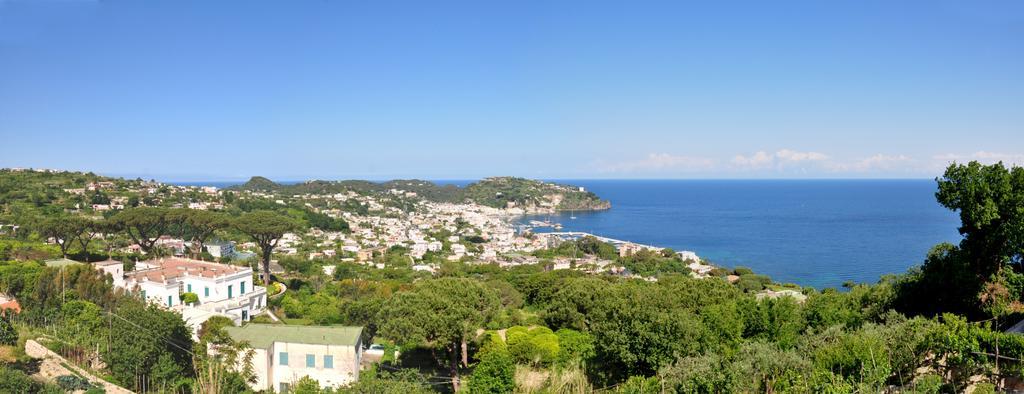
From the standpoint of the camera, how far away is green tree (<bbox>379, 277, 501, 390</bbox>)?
1100 cm

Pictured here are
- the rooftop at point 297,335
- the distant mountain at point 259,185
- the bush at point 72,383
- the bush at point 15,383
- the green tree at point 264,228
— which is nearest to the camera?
the bush at point 15,383

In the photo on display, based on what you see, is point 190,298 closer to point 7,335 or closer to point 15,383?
point 7,335

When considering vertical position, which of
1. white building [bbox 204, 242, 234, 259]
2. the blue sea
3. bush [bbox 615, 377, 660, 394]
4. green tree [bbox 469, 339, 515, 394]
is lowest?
the blue sea

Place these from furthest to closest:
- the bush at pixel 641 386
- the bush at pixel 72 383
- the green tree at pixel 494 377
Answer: the bush at pixel 72 383 < the green tree at pixel 494 377 < the bush at pixel 641 386

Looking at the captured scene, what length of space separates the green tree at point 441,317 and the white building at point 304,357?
0.87 meters

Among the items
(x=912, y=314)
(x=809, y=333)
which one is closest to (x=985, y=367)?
(x=809, y=333)

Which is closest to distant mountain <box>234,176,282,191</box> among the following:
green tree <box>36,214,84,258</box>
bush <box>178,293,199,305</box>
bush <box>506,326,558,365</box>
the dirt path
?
green tree <box>36,214,84,258</box>

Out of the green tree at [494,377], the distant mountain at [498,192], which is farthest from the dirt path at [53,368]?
the distant mountain at [498,192]

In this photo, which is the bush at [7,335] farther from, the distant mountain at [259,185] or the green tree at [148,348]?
the distant mountain at [259,185]

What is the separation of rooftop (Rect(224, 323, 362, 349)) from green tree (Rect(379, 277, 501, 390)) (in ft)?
2.47

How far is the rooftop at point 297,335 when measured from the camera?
35.7ft

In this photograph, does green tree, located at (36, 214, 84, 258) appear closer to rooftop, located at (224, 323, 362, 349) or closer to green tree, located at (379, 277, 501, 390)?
rooftop, located at (224, 323, 362, 349)

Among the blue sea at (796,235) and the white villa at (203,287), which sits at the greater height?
the white villa at (203,287)

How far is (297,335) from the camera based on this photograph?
11.1 metres
